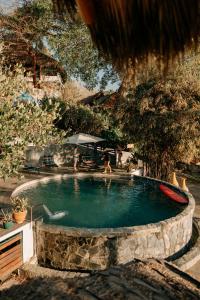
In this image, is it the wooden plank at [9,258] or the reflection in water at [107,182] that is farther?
the reflection in water at [107,182]

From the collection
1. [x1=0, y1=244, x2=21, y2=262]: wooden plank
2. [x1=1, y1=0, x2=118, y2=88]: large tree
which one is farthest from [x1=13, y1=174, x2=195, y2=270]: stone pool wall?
[x1=1, y1=0, x2=118, y2=88]: large tree

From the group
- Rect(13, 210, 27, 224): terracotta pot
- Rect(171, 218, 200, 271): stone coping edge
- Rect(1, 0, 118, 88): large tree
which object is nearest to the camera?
Rect(13, 210, 27, 224): terracotta pot

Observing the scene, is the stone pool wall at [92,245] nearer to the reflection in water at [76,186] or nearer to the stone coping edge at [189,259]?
the stone coping edge at [189,259]

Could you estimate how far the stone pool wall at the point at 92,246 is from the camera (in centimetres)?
1329

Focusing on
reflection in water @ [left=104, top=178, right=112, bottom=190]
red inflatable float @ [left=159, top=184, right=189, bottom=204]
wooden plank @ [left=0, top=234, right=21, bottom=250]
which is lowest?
wooden plank @ [left=0, top=234, right=21, bottom=250]

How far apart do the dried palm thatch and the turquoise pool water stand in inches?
581

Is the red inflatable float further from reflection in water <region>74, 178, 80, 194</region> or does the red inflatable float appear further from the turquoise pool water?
reflection in water <region>74, 178, 80, 194</region>

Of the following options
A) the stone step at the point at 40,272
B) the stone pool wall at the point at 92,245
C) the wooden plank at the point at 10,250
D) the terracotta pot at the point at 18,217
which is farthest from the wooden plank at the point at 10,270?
the terracotta pot at the point at 18,217

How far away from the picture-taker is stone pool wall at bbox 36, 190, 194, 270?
13289mm

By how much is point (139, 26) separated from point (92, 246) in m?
11.9

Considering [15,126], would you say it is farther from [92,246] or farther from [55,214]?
[55,214]

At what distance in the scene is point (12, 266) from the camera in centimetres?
1223

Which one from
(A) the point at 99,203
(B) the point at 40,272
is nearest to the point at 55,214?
(A) the point at 99,203

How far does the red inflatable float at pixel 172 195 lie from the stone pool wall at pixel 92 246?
198 inches
